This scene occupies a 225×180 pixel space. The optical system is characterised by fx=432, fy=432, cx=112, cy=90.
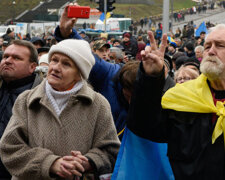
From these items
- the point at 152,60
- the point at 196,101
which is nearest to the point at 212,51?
the point at 196,101

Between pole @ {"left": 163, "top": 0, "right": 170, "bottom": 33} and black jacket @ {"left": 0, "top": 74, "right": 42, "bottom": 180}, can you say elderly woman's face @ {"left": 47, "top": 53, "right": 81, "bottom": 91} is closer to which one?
black jacket @ {"left": 0, "top": 74, "right": 42, "bottom": 180}

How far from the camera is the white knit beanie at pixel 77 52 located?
9.93ft

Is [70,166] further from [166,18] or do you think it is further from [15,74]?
[166,18]

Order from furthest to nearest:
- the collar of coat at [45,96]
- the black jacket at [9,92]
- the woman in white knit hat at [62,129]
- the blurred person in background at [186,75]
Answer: the blurred person in background at [186,75]
the black jacket at [9,92]
the collar of coat at [45,96]
the woman in white knit hat at [62,129]

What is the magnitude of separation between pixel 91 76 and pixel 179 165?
175 centimetres

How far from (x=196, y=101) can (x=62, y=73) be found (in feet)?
3.06

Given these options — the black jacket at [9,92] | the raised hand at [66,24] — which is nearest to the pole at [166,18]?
the raised hand at [66,24]

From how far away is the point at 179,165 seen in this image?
2.75m

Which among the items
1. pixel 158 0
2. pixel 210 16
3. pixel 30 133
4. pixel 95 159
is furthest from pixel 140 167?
pixel 158 0

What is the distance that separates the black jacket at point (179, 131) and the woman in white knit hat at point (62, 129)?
31 centimetres

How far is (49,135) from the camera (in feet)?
9.36

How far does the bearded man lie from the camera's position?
2.65 m

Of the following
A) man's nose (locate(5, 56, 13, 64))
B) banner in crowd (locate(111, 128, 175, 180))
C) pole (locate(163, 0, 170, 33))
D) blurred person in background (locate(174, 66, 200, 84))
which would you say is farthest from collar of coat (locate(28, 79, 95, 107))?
pole (locate(163, 0, 170, 33))

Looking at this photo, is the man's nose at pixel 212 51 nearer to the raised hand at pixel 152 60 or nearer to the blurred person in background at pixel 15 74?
the raised hand at pixel 152 60
